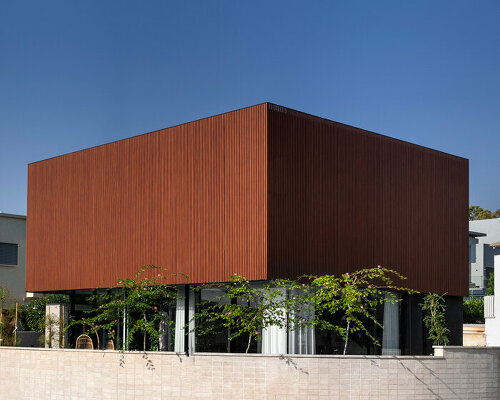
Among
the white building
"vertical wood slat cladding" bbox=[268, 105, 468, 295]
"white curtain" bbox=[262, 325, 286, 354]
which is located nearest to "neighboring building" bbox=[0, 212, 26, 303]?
"white curtain" bbox=[262, 325, 286, 354]

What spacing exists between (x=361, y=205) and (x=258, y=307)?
4.73m

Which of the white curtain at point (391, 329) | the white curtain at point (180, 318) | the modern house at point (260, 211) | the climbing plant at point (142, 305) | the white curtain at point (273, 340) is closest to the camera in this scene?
the white curtain at point (273, 340)

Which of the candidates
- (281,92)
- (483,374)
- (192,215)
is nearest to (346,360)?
(483,374)

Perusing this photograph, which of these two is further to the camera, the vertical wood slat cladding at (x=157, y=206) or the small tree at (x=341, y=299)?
the vertical wood slat cladding at (x=157, y=206)

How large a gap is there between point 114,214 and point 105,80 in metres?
13.4

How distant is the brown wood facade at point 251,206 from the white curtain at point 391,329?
1042 millimetres

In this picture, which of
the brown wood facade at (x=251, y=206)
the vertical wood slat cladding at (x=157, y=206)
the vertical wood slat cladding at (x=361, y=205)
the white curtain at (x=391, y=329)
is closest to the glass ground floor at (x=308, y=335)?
the white curtain at (x=391, y=329)

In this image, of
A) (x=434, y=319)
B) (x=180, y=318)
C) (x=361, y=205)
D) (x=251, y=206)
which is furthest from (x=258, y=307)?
(x=434, y=319)

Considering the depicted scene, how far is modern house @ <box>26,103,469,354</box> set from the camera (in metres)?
21.9

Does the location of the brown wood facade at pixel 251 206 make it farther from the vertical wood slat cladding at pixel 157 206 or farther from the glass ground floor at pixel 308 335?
the glass ground floor at pixel 308 335

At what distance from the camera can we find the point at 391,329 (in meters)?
25.3

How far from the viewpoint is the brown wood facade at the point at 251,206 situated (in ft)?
71.9

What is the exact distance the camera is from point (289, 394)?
18.4 meters

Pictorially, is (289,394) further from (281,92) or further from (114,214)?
(281,92)
